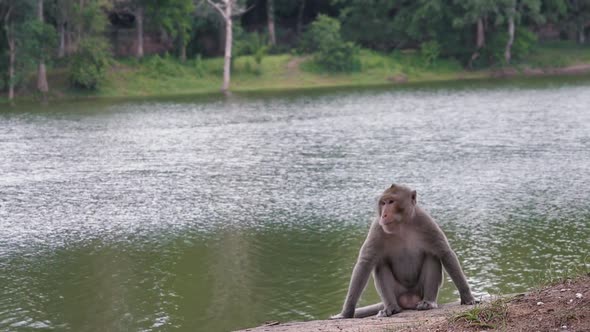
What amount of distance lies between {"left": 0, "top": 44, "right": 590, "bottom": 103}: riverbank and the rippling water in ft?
51.5

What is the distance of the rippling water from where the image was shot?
42.8 feet

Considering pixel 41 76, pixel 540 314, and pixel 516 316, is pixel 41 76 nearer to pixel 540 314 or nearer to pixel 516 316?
pixel 516 316

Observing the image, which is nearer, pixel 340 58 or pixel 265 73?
pixel 265 73

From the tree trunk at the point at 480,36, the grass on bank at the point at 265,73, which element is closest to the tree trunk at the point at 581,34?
the grass on bank at the point at 265,73

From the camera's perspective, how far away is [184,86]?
5400cm

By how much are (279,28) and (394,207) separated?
6113cm

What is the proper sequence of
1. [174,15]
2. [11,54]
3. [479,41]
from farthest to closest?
[479,41]
[174,15]
[11,54]

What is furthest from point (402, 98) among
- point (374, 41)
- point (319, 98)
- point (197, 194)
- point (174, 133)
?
point (197, 194)

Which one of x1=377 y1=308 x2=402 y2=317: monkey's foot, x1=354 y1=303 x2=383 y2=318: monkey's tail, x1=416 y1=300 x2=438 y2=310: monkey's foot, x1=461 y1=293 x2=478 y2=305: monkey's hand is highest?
x1=461 y1=293 x2=478 y2=305: monkey's hand

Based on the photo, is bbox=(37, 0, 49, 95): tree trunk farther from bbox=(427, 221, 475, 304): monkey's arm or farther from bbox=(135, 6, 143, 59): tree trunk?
bbox=(427, 221, 475, 304): monkey's arm

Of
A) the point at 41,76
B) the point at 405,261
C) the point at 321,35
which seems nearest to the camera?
the point at 405,261

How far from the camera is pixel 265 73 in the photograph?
55781mm

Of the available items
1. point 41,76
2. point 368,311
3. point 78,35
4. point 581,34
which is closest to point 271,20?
point 78,35

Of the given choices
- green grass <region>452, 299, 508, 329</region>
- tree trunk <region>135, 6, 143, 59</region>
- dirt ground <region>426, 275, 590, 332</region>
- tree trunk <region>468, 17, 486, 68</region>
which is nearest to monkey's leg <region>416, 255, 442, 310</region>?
dirt ground <region>426, 275, 590, 332</region>
